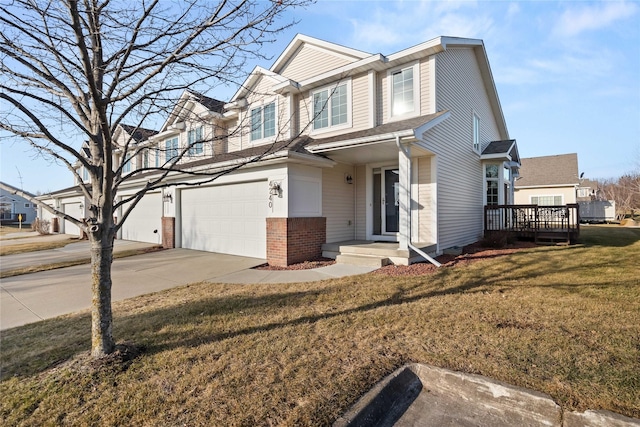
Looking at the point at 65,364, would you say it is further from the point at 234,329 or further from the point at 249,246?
the point at 249,246

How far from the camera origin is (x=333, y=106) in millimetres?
10359

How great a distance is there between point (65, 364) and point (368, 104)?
361 inches

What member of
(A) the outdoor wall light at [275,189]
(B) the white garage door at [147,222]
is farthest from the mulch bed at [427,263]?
(B) the white garage door at [147,222]

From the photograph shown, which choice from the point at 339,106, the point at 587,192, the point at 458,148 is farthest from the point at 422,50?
the point at 587,192

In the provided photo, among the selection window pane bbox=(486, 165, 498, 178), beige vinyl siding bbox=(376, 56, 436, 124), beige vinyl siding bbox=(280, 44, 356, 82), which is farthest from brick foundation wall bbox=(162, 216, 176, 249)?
window pane bbox=(486, 165, 498, 178)

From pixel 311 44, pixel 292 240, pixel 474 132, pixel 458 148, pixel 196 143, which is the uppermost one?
pixel 311 44

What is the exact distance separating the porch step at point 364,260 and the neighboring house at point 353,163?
0.65 m

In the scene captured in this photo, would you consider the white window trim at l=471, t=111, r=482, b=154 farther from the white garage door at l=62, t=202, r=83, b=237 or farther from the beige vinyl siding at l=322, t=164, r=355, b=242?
the white garage door at l=62, t=202, r=83, b=237

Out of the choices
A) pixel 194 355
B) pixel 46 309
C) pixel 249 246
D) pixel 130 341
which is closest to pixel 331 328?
pixel 194 355

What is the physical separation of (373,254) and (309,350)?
4.90 meters

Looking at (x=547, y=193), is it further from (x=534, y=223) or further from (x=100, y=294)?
(x=100, y=294)

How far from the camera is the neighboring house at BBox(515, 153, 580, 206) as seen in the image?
2416 cm

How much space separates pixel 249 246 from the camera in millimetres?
9680

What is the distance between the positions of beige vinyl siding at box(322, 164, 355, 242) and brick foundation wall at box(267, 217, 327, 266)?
67 cm
